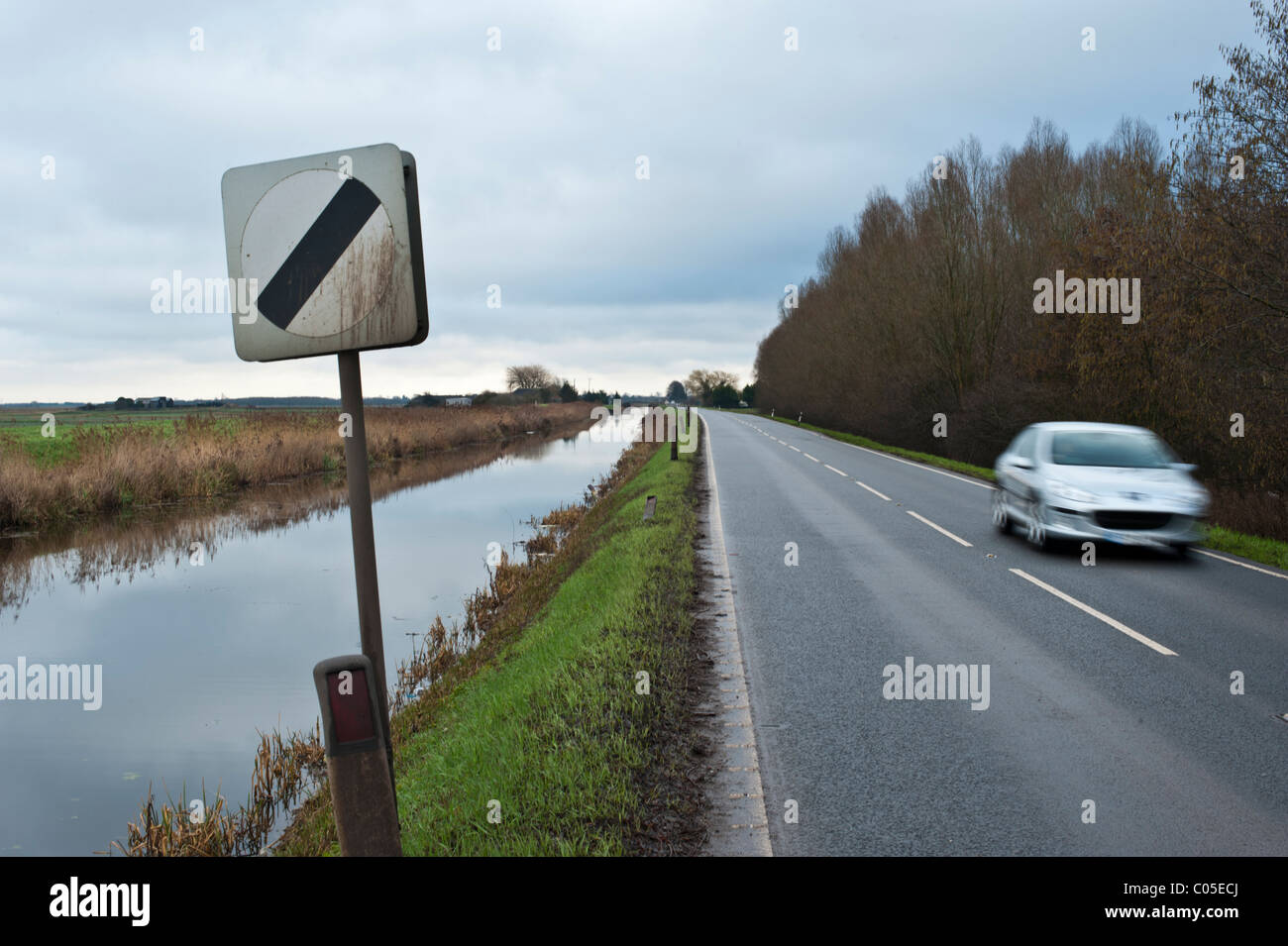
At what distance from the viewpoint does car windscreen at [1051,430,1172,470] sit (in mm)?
11641

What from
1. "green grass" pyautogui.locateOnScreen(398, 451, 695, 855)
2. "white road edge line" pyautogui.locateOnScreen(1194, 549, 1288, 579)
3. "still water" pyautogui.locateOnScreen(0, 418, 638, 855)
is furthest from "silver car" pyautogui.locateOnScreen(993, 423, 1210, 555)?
"still water" pyautogui.locateOnScreen(0, 418, 638, 855)

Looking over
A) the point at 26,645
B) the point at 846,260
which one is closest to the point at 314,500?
the point at 26,645

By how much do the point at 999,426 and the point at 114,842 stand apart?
26844 millimetres

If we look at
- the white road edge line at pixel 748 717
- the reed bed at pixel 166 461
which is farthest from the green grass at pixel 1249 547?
the reed bed at pixel 166 461

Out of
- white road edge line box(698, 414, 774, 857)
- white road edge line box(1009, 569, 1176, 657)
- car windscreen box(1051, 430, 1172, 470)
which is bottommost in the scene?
white road edge line box(1009, 569, 1176, 657)

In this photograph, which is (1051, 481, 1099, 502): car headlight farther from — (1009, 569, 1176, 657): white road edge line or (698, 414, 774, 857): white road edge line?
(698, 414, 774, 857): white road edge line

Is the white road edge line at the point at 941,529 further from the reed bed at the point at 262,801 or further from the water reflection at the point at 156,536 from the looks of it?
the water reflection at the point at 156,536

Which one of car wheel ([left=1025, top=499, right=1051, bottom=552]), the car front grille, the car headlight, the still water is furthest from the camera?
car wheel ([left=1025, top=499, right=1051, bottom=552])

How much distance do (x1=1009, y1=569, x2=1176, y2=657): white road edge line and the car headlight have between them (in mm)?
1516

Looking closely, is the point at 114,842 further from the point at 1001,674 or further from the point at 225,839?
the point at 1001,674

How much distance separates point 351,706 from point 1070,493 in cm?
1064

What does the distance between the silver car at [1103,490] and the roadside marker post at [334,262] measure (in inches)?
409

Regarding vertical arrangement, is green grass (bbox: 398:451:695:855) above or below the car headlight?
below

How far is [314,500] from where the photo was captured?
2461 centimetres
